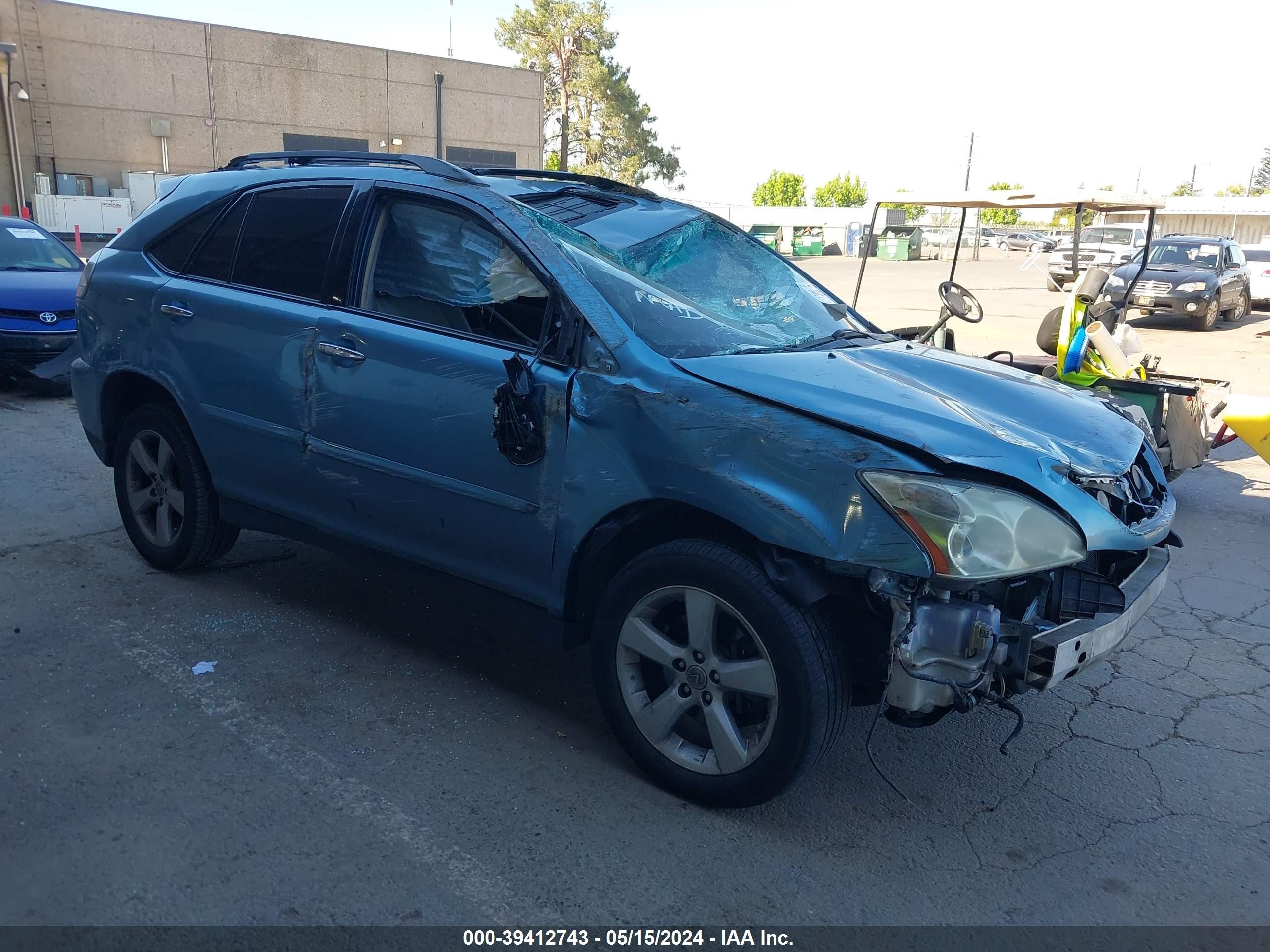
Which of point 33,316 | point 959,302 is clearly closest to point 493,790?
point 959,302

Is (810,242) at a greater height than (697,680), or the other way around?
(810,242)

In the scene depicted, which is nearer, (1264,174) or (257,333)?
(257,333)

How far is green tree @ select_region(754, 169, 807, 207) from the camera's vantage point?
85000 mm

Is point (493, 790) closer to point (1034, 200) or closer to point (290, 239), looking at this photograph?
point (290, 239)

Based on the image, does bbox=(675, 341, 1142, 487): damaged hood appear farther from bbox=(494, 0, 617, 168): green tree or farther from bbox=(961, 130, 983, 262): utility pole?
bbox=(494, 0, 617, 168): green tree

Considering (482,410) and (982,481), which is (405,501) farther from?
(982,481)

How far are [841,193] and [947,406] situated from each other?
83927 millimetres

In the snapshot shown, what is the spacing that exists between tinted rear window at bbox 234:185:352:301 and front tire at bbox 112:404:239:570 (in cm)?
82

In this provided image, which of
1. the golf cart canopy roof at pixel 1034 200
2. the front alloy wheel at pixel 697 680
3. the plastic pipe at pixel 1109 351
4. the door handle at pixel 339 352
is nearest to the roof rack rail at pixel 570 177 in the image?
the door handle at pixel 339 352

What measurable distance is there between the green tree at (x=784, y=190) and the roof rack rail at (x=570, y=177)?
83925mm

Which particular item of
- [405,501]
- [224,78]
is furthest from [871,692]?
[224,78]

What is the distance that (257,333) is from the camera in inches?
161

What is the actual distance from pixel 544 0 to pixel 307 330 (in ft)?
176

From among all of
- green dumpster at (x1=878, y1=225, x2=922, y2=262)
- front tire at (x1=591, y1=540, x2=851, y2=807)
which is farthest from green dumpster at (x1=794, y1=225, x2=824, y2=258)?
front tire at (x1=591, y1=540, x2=851, y2=807)
